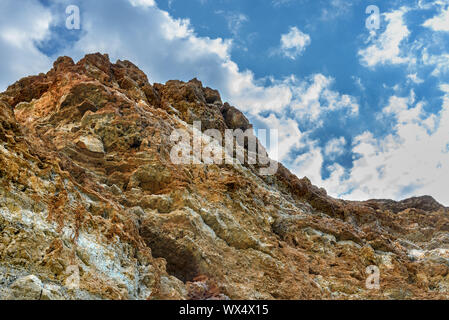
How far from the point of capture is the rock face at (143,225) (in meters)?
12.3

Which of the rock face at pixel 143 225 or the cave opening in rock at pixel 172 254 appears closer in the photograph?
the rock face at pixel 143 225

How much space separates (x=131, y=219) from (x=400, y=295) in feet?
54.6

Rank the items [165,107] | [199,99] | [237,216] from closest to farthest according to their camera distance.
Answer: [237,216] < [165,107] < [199,99]

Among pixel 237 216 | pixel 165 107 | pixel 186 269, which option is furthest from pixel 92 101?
pixel 186 269

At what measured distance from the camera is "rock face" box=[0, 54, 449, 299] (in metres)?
12.3

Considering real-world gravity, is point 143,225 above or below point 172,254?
above

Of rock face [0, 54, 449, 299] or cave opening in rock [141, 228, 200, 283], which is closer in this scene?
rock face [0, 54, 449, 299]

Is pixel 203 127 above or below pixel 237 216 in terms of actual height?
above

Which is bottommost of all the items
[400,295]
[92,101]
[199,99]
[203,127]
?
[400,295]

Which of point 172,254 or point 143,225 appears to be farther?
point 143,225

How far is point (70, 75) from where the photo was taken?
3172 cm

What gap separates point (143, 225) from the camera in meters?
18.4
